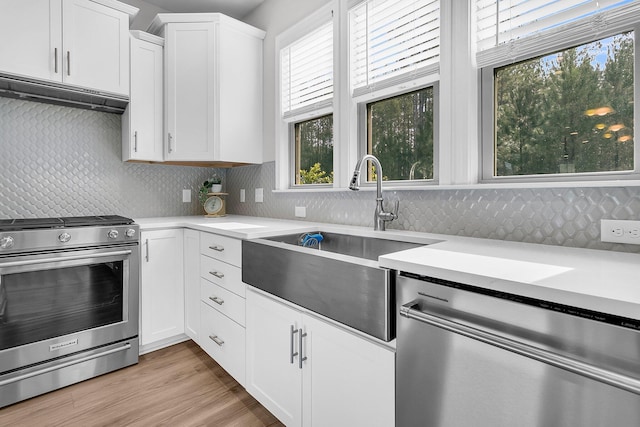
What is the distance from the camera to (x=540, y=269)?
91 centimetres

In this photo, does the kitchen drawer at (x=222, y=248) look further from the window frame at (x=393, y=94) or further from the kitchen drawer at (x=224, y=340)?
the window frame at (x=393, y=94)

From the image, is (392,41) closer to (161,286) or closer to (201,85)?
(201,85)

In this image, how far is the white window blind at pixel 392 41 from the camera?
1735 millimetres

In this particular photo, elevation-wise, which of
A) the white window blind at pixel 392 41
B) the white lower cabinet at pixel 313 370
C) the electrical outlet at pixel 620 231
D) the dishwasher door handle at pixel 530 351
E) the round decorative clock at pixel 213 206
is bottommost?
the white lower cabinet at pixel 313 370

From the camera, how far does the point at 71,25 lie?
86.4 inches

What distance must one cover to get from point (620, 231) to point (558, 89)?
2.09ft

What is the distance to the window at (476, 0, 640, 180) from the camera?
1243 mm

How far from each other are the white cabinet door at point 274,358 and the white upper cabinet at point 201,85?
58.3 inches

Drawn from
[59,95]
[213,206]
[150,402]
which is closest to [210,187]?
[213,206]

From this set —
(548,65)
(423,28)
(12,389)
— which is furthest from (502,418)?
(12,389)

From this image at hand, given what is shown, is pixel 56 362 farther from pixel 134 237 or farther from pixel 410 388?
pixel 410 388

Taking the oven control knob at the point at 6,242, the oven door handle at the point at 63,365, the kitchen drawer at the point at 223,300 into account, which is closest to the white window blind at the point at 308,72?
the kitchen drawer at the point at 223,300

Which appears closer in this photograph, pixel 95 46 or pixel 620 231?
pixel 620 231

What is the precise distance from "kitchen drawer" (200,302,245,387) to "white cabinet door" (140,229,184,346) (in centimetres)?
29
